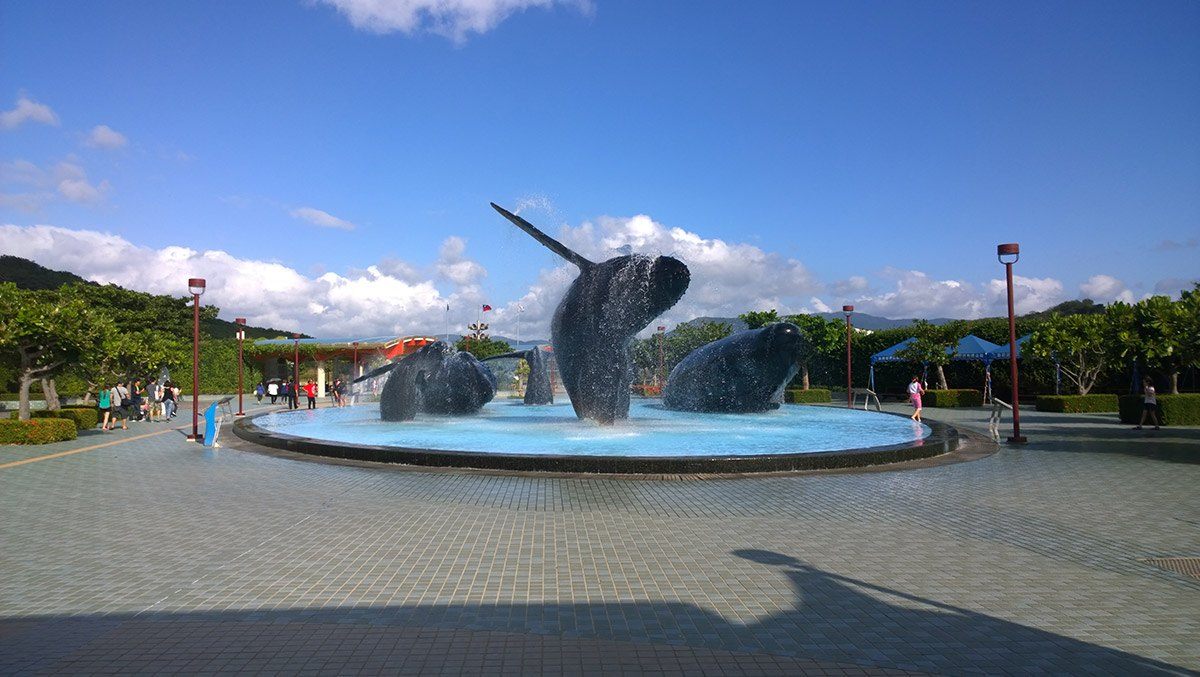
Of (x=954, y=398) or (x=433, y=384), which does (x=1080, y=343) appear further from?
(x=433, y=384)

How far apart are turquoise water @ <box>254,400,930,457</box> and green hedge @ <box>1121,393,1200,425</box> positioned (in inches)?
261

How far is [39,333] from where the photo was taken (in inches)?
724

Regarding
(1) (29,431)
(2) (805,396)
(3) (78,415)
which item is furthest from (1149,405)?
(3) (78,415)

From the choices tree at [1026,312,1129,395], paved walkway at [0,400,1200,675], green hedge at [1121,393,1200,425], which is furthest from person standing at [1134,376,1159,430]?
paved walkway at [0,400,1200,675]

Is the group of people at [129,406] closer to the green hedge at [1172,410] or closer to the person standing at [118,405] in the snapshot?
the person standing at [118,405]

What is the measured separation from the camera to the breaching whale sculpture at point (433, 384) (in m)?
21.7

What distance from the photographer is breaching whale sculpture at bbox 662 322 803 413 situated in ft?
72.3

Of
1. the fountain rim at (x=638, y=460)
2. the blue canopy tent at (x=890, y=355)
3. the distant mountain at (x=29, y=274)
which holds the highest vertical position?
the distant mountain at (x=29, y=274)

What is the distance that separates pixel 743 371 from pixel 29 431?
1926 cm

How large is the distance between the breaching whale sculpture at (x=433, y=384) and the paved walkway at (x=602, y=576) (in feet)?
34.0

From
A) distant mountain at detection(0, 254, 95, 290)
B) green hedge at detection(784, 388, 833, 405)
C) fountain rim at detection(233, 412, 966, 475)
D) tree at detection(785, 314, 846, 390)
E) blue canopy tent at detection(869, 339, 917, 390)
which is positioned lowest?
fountain rim at detection(233, 412, 966, 475)

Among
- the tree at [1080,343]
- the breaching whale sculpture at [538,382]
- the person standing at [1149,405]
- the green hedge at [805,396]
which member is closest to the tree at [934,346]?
the tree at [1080,343]

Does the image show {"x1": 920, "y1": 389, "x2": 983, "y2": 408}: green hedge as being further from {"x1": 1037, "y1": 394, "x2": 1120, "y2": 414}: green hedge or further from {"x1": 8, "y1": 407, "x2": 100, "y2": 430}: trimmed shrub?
{"x1": 8, "y1": 407, "x2": 100, "y2": 430}: trimmed shrub

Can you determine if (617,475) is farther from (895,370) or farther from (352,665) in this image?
(895,370)
